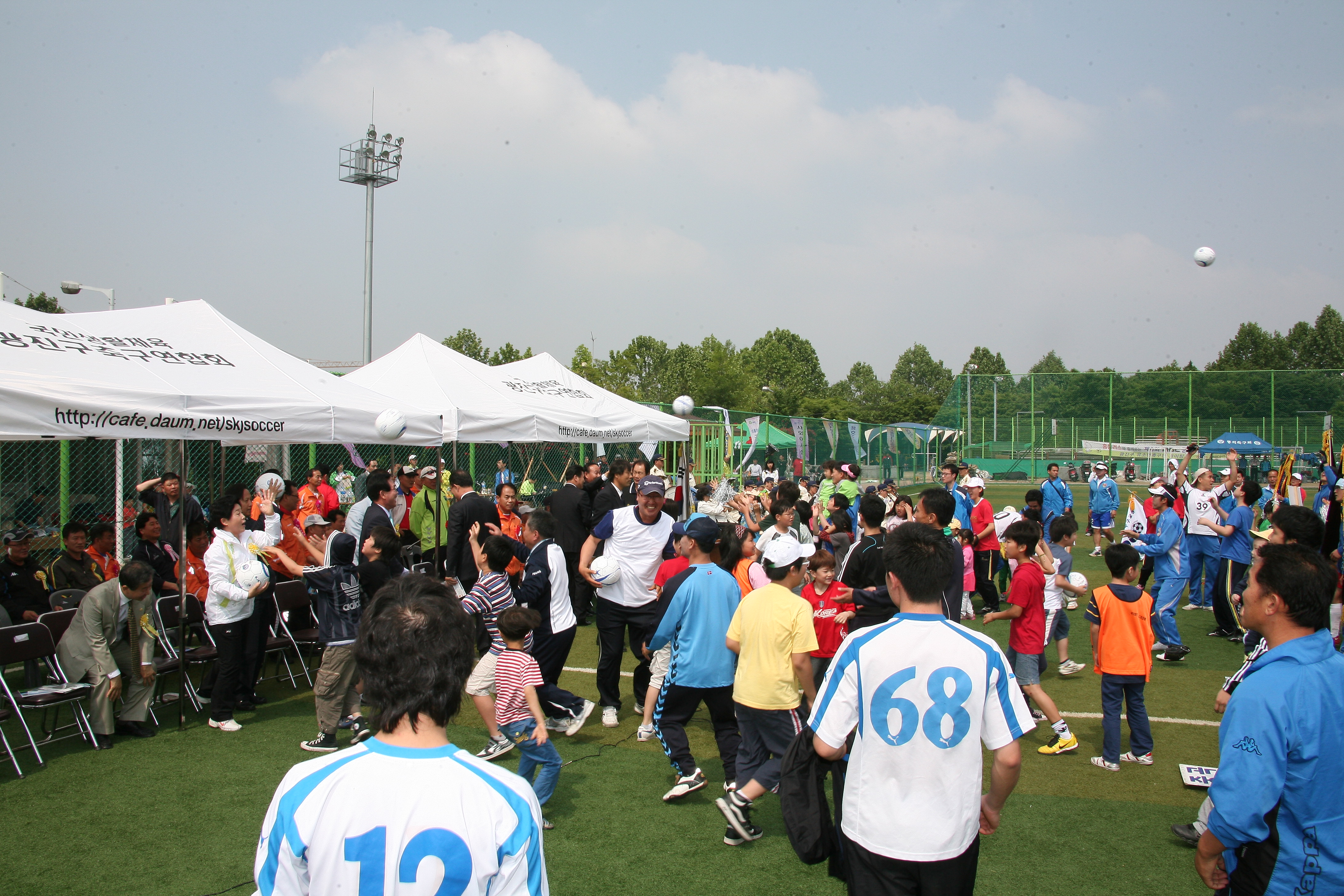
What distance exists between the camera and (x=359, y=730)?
6059mm

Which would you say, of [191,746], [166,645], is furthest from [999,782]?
[166,645]

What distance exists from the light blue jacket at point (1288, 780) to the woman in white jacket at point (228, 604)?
618cm

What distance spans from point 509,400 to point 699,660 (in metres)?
5.63

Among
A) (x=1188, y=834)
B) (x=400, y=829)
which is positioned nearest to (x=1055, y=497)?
(x=1188, y=834)

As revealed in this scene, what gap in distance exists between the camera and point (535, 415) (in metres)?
9.05

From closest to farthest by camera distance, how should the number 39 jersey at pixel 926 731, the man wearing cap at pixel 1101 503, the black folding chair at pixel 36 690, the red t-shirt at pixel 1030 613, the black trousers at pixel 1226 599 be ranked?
the number 39 jersey at pixel 926 731
the black folding chair at pixel 36 690
the red t-shirt at pixel 1030 613
the black trousers at pixel 1226 599
the man wearing cap at pixel 1101 503

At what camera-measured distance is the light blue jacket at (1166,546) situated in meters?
8.43

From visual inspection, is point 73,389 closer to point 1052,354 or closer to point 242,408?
point 242,408

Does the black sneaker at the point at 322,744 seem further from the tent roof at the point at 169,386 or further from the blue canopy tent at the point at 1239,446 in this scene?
the blue canopy tent at the point at 1239,446

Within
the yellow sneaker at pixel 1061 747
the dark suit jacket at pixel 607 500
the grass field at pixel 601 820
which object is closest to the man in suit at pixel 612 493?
the dark suit jacket at pixel 607 500

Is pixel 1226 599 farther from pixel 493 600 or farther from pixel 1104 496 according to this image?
pixel 493 600

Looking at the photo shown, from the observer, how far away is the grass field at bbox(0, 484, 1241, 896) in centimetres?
393

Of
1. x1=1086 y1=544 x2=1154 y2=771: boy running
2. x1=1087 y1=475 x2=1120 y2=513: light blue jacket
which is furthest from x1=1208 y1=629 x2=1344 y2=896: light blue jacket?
x1=1087 y1=475 x2=1120 y2=513: light blue jacket

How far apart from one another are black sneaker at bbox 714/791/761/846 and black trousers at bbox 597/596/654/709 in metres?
1.84
